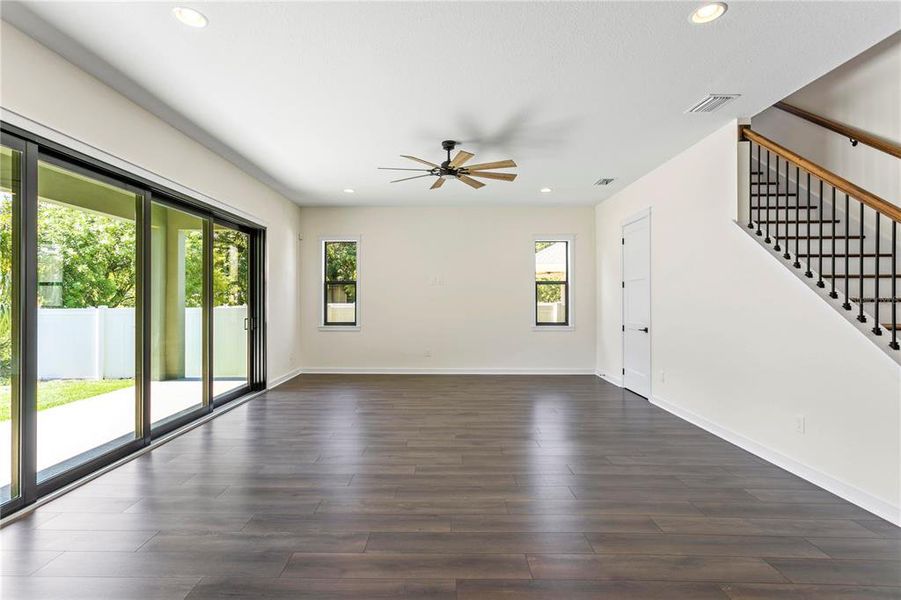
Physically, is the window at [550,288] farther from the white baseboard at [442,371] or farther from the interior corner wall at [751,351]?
the interior corner wall at [751,351]

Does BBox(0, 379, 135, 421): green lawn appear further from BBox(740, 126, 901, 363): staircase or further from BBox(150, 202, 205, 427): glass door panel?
BBox(740, 126, 901, 363): staircase

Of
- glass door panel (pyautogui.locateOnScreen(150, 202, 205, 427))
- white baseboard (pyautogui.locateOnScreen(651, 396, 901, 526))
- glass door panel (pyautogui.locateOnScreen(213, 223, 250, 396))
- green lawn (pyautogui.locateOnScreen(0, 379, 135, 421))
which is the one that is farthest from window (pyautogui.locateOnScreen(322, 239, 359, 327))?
white baseboard (pyautogui.locateOnScreen(651, 396, 901, 526))

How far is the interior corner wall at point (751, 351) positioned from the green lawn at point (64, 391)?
4954mm

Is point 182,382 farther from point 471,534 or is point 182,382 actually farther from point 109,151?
point 471,534

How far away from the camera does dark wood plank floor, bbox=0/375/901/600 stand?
6.04ft

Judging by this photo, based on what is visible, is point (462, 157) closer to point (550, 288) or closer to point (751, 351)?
point (751, 351)

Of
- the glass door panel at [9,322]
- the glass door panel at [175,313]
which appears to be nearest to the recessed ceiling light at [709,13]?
the glass door panel at [9,322]

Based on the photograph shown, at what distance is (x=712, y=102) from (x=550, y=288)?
4067 mm

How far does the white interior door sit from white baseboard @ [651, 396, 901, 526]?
42.4 inches

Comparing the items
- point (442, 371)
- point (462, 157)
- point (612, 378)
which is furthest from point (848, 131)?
point (442, 371)

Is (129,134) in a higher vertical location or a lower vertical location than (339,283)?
higher

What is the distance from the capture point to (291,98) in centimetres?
325

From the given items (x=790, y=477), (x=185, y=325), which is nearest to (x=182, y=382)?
(x=185, y=325)

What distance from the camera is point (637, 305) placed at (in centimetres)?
549
